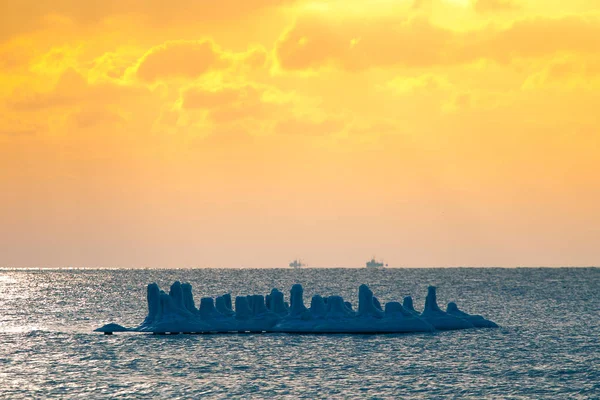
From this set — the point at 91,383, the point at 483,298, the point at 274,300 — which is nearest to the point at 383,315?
the point at 274,300

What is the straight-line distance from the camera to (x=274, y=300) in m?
68.0

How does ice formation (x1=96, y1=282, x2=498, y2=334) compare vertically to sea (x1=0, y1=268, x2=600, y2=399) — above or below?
above

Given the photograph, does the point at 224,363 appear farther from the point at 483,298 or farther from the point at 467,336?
the point at 483,298

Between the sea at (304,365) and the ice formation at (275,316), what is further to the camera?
the ice formation at (275,316)

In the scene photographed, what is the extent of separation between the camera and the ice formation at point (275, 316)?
6562 centimetres

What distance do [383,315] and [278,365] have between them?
53.0 ft

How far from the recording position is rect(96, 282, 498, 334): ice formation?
65.6 meters

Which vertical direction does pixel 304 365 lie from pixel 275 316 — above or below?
below

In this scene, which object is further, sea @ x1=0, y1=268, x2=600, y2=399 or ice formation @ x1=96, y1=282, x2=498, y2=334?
ice formation @ x1=96, y1=282, x2=498, y2=334

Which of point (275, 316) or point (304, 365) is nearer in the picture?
point (304, 365)

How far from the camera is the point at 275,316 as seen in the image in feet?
222

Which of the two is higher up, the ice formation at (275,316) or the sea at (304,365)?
the ice formation at (275,316)

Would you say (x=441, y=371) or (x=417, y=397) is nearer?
(x=417, y=397)

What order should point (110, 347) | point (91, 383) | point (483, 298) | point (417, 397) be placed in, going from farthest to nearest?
1. point (483, 298)
2. point (110, 347)
3. point (91, 383)
4. point (417, 397)
